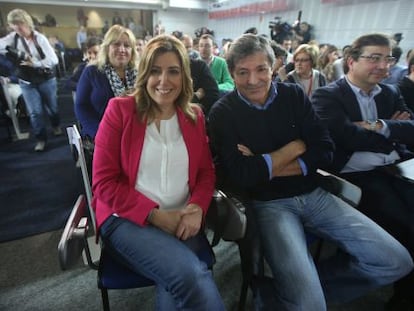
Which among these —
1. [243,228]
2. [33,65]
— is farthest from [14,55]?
[243,228]

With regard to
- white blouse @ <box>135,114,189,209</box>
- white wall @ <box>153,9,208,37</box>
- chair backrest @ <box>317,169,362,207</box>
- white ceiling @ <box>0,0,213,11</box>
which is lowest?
chair backrest @ <box>317,169,362,207</box>

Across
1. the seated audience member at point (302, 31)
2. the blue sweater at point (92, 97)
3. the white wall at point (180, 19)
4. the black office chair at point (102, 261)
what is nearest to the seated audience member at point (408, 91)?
the black office chair at point (102, 261)

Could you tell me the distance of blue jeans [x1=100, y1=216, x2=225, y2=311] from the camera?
0.96m

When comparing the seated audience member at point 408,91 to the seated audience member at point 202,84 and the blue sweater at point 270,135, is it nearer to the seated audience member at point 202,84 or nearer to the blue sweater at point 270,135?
the blue sweater at point 270,135

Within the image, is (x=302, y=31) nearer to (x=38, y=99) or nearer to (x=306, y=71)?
(x=306, y=71)

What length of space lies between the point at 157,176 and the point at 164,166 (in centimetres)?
5

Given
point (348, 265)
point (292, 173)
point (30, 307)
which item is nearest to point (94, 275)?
point (30, 307)

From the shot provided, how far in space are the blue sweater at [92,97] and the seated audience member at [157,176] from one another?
36.4 inches

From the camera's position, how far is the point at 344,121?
5.15ft

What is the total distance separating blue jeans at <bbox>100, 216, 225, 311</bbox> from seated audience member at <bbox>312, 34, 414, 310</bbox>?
107 centimetres

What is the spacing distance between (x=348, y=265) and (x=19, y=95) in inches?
188

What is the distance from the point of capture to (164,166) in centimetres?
119

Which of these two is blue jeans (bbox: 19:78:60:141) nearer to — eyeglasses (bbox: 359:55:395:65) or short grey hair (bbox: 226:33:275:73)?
short grey hair (bbox: 226:33:275:73)

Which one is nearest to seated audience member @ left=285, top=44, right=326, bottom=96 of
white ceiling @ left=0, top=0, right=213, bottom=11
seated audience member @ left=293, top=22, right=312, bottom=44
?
seated audience member @ left=293, top=22, right=312, bottom=44
